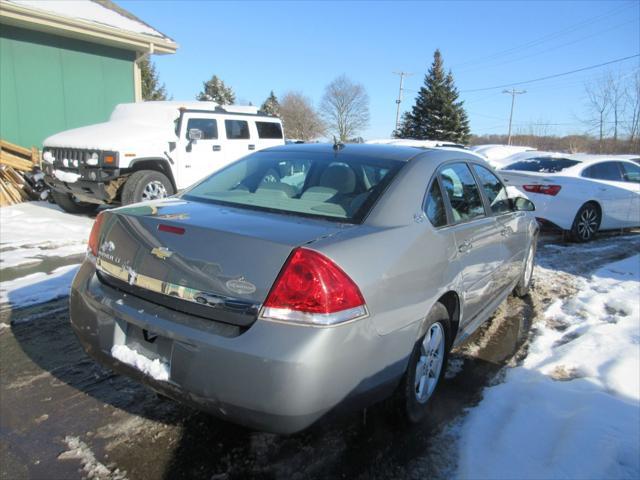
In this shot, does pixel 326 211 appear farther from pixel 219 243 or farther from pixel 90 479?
pixel 90 479

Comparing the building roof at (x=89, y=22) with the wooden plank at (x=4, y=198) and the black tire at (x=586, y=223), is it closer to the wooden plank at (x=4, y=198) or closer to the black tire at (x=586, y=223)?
the wooden plank at (x=4, y=198)

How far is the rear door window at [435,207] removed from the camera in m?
2.88

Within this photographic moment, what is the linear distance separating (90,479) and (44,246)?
17.4 ft

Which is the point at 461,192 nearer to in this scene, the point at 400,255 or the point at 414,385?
the point at 400,255

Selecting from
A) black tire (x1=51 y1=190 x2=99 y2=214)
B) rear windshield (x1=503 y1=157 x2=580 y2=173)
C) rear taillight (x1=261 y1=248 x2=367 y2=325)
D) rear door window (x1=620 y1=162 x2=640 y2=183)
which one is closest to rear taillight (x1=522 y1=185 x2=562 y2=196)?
rear windshield (x1=503 y1=157 x2=580 y2=173)

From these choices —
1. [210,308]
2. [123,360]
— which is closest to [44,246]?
[123,360]

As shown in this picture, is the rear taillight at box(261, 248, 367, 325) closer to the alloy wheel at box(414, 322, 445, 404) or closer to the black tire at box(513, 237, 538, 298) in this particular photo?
the alloy wheel at box(414, 322, 445, 404)

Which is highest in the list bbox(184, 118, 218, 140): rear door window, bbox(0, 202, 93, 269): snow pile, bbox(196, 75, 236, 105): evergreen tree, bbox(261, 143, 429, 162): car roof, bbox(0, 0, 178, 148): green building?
bbox(196, 75, 236, 105): evergreen tree

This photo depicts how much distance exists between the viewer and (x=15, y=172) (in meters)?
10.1

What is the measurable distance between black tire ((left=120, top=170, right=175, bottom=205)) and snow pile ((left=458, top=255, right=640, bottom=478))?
6364 millimetres

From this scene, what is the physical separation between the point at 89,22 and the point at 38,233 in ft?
21.5

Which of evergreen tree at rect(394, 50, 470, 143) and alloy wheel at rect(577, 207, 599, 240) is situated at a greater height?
evergreen tree at rect(394, 50, 470, 143)

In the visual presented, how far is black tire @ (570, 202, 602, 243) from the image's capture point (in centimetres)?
859

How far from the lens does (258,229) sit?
231 centimetres
